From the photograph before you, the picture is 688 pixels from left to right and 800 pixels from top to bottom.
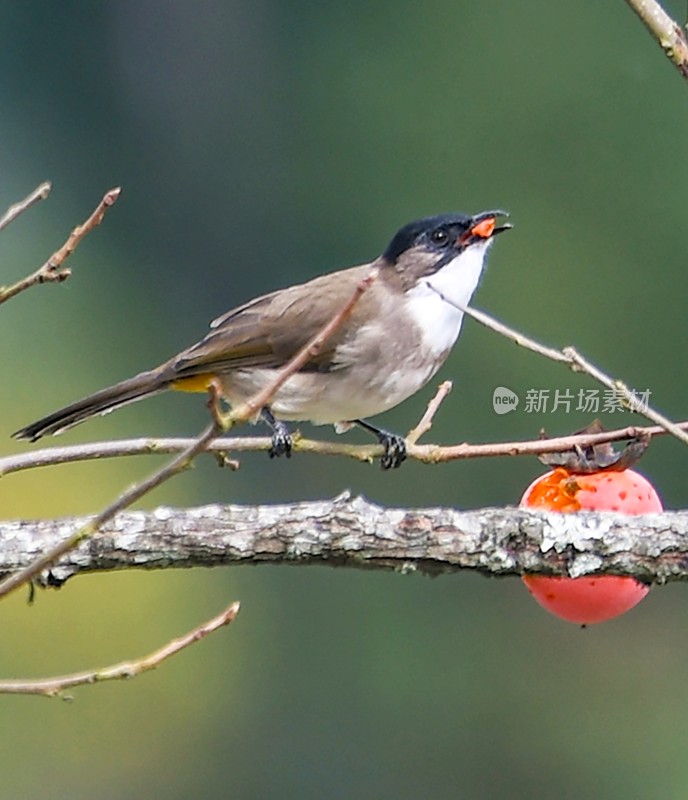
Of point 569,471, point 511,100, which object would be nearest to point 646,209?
point 511,100

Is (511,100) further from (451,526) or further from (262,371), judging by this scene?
(451,526)

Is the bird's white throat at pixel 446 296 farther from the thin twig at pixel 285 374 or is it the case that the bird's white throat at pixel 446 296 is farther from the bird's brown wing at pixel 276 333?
the thin twig at pixel 285 374

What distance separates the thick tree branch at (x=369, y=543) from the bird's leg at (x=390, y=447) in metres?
0.37

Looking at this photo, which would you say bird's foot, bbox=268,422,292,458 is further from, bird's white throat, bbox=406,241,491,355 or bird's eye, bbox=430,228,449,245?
bird's eye, bbox=430,228,449,245

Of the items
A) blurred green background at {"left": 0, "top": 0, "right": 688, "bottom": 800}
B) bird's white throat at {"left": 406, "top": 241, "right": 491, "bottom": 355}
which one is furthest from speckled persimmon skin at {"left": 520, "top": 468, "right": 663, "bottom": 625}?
blurred green background at {"left": 0, "top": 0, "right": 688, "bottom": 800}

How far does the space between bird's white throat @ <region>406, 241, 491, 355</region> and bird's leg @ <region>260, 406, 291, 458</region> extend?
0.30m

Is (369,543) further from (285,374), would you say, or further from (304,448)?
(285,374)

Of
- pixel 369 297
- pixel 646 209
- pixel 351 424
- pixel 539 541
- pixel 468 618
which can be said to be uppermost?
pixel 646 209

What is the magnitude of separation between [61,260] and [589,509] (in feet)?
2.59

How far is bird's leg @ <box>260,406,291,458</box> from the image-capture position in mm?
2684

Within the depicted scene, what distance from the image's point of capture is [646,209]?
32.9 feet

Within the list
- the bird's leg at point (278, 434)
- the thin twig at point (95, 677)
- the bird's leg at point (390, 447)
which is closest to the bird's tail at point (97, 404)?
the bird's leg at point (278, 434)

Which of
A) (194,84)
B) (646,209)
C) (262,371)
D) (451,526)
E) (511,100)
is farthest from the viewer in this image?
(194,84)

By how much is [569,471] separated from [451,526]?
0.22 m
